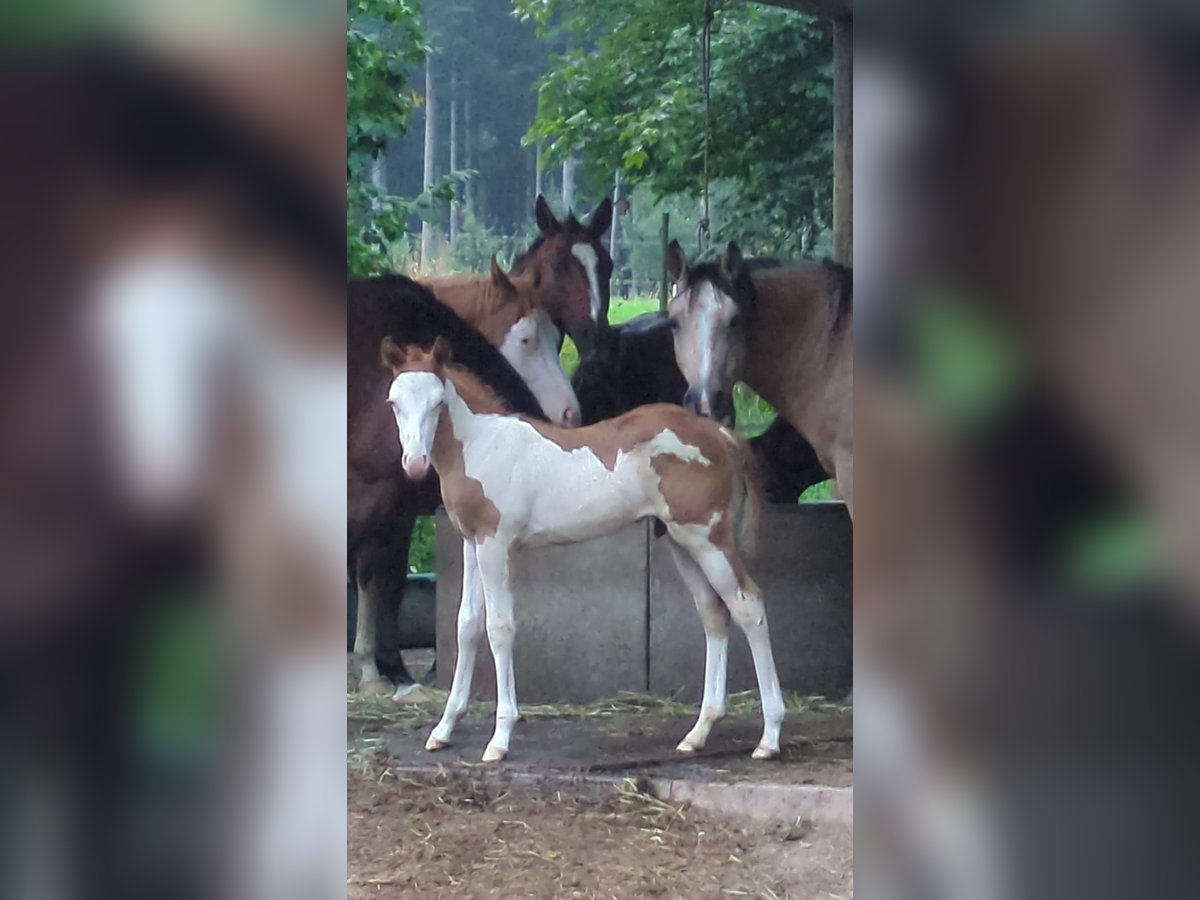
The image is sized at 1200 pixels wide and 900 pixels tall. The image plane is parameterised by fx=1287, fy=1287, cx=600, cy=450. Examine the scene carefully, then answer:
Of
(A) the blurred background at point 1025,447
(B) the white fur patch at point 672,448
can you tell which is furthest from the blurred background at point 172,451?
(B) the white fur patch at point 672,448

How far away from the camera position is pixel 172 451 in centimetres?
120

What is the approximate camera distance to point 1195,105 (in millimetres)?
1176

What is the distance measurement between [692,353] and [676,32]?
0.94m

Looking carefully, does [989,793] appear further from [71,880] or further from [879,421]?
[71,880]

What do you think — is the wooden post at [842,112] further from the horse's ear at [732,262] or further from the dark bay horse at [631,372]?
the dark bay horse at [631,372]

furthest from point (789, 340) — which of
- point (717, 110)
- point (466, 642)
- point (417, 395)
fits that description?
point (466, 642)

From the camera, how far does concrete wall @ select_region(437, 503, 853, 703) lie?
3748mm

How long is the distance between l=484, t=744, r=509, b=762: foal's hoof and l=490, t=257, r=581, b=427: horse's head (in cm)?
90

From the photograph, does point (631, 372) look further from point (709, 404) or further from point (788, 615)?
point (788, 615)

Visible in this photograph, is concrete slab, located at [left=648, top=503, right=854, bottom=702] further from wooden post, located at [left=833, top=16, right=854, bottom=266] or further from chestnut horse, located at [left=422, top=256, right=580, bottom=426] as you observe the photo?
wooden post, located at [left=833, top=16, right=854, bottom=266]

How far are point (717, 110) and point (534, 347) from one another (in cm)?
88

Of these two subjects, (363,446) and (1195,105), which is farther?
(363,446)

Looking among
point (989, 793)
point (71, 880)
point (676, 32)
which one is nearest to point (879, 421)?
point (989, 793)

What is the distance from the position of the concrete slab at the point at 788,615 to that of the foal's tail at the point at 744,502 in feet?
0.88
